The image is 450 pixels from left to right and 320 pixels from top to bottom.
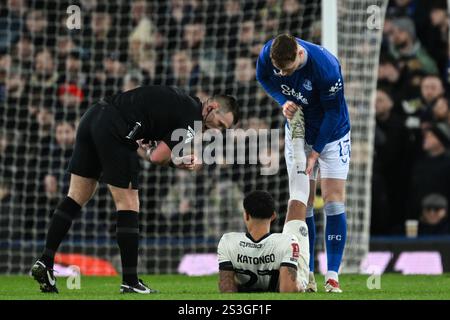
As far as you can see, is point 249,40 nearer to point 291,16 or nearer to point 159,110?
point 291,16

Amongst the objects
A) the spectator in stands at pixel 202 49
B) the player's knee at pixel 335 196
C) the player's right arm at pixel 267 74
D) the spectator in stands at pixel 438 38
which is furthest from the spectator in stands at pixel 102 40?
the player's knee at pixel 335 196

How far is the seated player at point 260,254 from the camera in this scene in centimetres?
673

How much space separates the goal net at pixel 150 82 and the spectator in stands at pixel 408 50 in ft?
Result: 3.58

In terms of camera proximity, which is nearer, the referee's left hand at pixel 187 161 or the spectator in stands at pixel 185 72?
the referee's left hand at pixel 187 161

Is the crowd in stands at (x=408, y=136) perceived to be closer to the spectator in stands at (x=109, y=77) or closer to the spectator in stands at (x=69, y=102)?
the spectator in stands at (x=109, y=77)

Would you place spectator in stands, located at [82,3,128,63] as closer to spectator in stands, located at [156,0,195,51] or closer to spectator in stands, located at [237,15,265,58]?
spectator in stands, located at [156,0,195,51]

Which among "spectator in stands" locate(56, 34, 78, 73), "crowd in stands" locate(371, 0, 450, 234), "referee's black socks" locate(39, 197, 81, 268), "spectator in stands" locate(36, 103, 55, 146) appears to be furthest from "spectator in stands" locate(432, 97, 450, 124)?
"referee's black socks" locate(39, 197, 81, 268)

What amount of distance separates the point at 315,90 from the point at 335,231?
103 cm

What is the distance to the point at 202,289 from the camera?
805 cm

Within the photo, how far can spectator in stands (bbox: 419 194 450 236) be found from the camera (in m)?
11.9

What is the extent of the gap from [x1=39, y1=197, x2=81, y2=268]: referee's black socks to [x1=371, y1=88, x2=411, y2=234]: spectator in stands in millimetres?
5616

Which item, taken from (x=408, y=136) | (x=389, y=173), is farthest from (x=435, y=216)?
(x=408, y=136)
